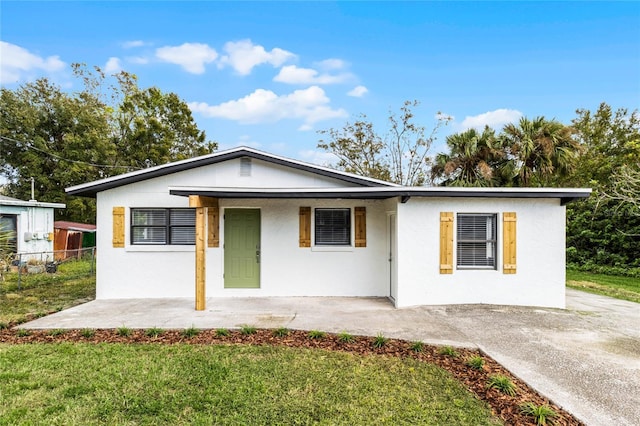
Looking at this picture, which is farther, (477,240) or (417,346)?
(477,240)

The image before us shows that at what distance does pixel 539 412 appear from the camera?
3.10m

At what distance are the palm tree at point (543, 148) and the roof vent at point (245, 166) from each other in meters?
8.97

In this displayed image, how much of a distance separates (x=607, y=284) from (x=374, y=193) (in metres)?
8.95

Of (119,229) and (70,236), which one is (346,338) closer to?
(119,229)

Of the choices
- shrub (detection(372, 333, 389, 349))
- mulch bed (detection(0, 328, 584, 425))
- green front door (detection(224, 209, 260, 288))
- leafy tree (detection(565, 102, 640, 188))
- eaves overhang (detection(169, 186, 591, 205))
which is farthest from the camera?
leafy tree (detection(565, 102, 640, 188))

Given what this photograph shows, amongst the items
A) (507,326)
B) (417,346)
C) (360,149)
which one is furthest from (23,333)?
(360,149)

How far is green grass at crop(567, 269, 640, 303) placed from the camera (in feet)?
30.6

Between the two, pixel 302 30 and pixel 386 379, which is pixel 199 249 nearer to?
pixel 386 379

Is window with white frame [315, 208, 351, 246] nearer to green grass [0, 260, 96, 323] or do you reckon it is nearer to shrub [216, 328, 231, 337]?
shrub [216, 328, 231, 337]

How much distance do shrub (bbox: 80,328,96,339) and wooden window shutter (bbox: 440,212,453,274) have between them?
6332 mm

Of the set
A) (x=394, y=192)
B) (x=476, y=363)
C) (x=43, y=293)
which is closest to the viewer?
(x=476, y=363)

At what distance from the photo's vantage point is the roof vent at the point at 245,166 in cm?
862

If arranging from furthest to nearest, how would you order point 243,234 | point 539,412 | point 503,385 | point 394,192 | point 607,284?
point 607,284 → point 243,234 → point 394,192 → point 503,385 → point 539,412

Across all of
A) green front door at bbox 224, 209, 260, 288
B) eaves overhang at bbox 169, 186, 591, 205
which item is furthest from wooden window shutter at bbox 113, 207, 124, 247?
green front door at bbox 224, 209, 260, 288
